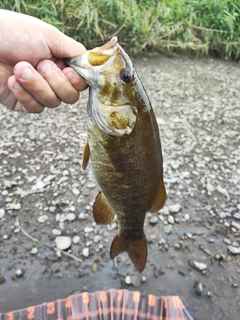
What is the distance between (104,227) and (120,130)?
6.40ft

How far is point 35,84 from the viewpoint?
1.70 m

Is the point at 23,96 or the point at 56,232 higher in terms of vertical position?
the point at 23,96

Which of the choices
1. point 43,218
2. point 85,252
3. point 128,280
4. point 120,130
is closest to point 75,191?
point 43,218

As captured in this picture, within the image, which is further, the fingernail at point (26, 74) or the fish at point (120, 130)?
the fingernail at point (26, 74)

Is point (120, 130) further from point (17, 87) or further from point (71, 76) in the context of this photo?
point (17, 87)

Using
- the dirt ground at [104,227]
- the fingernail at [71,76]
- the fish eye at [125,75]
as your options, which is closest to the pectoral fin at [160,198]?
the fish eye at [125,75]

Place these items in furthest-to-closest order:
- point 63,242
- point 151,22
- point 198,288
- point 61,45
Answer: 1. point 151,22
2. point 63,242
3. point 198,288
4. point 61,45

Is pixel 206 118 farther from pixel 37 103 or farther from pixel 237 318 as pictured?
pixel 37 103

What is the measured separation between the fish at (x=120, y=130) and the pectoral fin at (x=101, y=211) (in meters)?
0.14

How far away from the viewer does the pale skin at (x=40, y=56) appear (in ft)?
5.63

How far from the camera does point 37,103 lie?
186 cm

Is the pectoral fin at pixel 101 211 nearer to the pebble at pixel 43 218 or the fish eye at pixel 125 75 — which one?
the fish eye at pixel 125 75

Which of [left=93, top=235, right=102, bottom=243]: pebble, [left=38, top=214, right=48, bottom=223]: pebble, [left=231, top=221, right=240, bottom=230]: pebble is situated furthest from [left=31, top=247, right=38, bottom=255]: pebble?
[left=231, top=221, right=240, bottom=230]: pebble

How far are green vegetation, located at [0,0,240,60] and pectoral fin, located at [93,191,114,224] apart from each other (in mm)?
5091
